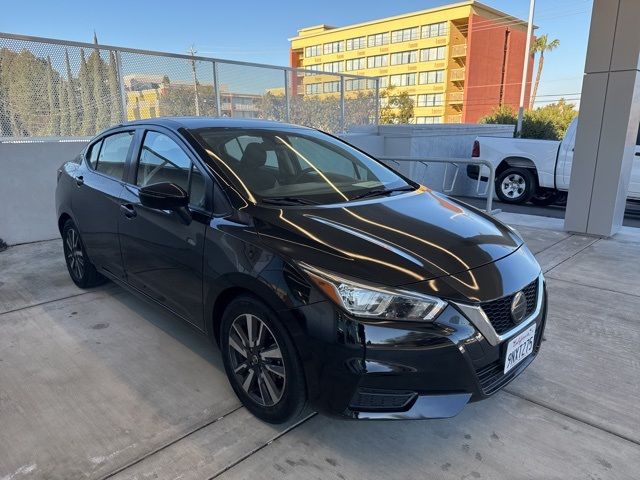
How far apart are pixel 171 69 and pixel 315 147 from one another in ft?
16.3

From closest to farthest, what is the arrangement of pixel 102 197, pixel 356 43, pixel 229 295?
pixel 229 295, pixel 102 197, pixel 356 43

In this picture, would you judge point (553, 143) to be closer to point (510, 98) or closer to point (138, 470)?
point (138, 470)

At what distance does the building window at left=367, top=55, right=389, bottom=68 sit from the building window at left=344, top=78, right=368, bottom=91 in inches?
2544

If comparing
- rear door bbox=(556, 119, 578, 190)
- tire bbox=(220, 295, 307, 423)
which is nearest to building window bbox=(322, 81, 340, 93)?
rear door bbox=(556, 119, 578, 190)

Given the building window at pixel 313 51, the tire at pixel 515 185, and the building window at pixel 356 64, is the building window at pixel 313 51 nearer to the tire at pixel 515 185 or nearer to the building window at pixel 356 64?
the building window at pixel 356 64

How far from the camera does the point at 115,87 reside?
6.75 meters

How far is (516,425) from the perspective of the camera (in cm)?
251

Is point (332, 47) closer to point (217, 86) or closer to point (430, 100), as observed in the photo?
point (430, 100)

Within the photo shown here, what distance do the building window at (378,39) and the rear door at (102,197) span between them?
73934 mm

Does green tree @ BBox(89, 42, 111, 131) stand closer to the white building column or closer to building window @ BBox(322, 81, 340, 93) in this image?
building window @ BBox(322, 81, 340, 93)

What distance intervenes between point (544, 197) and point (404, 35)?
215 ft

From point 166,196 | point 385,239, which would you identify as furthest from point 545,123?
point 166,196

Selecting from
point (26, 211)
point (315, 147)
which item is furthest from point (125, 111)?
point (315, 147)

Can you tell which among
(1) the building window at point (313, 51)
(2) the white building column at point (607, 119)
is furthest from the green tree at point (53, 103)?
(1) the building window at point (313, 51)
